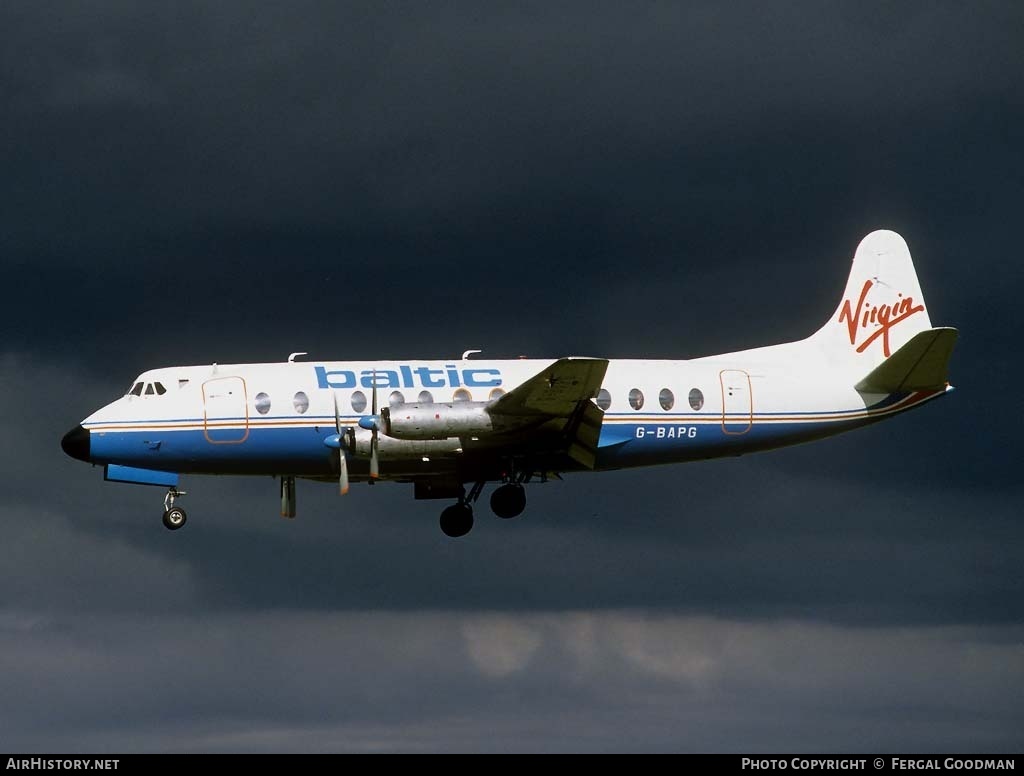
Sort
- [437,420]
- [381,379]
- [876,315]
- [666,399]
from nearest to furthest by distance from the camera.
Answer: [437,420] < [381,379] < [666,399] < [876,315]

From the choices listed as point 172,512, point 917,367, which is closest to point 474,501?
point 172,512

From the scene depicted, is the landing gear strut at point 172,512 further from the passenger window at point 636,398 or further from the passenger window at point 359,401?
the passenger window at point 636,398

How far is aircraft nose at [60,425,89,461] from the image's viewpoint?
49.3 metres

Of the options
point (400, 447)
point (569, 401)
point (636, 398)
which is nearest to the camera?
point (400, 447)

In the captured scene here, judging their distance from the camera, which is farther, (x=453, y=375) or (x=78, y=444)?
(x=453, y=375)

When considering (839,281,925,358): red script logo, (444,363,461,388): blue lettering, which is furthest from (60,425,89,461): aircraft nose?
(839,281,925,358): red script logo

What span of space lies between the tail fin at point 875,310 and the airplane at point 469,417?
168 cm

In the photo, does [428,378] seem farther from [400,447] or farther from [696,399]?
[696,399]

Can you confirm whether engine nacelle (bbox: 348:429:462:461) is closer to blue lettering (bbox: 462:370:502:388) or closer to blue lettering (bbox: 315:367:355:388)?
blue lettering (bbox: 315:367:355:388)

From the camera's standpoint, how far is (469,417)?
156 ft

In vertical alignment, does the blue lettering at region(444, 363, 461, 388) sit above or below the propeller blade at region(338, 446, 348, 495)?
above

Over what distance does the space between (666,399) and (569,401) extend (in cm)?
369

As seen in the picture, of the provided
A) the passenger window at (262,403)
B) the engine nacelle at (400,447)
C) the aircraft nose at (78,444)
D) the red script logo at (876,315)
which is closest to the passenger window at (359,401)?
the engine nacelle at (400,447)
